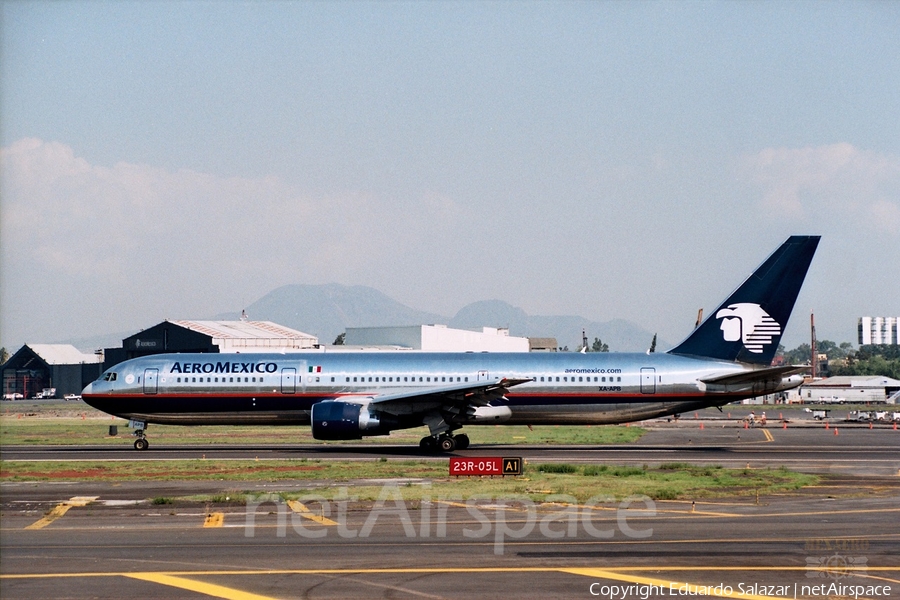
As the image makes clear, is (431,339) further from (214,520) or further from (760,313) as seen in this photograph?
(214,520)

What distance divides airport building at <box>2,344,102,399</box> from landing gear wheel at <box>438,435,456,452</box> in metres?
102

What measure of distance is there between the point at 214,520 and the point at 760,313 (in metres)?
26.1

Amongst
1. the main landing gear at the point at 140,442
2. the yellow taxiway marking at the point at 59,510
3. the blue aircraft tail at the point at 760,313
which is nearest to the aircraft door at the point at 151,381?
the main landing gear at the point at 140,442

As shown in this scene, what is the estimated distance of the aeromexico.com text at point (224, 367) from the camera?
128 feet

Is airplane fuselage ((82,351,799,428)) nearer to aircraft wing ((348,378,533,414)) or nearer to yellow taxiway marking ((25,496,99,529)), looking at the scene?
aircraft wing ((348,378,533,414))

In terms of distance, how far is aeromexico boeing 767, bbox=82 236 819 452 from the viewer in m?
37.5

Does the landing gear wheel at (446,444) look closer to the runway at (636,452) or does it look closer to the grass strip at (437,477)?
the runway at (636,452)

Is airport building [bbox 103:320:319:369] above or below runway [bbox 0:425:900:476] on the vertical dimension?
above

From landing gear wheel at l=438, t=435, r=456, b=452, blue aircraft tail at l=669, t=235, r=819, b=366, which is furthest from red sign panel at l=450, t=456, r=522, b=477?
blue aircraft tail at l=669, t=235, r=819, b=366

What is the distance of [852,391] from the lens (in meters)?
110

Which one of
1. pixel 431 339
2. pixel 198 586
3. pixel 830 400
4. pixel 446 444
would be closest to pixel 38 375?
pixel 431 339

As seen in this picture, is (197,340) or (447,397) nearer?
(447,397)

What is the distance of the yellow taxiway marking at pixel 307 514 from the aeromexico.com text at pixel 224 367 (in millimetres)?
17241

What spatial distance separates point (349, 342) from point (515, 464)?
75073 millimetres
